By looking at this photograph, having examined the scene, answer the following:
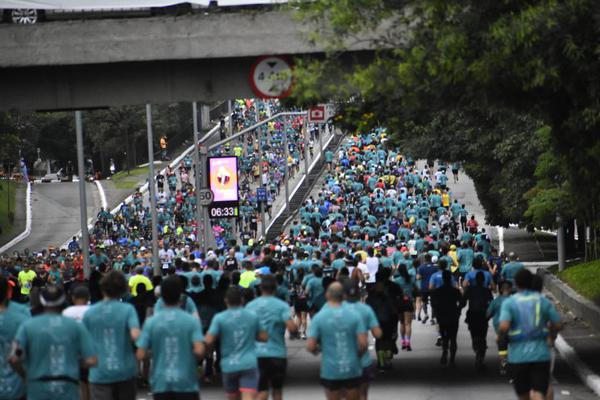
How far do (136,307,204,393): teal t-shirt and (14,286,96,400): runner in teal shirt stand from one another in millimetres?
630

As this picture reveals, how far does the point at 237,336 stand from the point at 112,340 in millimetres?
1195

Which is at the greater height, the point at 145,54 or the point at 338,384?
the point at 145,54

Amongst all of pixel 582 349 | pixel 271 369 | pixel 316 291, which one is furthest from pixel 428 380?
pixel 271 369

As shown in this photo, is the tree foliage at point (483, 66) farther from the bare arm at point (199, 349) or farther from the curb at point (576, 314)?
the bare arm at point (199, 349)

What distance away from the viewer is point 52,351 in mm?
12078

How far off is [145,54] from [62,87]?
82.6 inches

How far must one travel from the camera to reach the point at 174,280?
12.9 metres

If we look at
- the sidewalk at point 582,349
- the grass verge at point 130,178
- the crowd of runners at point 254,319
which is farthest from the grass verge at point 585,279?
the grass verge at point 130,178

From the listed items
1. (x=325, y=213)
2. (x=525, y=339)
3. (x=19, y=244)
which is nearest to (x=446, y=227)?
(x=325, y=213)

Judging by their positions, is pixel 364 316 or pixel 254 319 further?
pixel 364 316

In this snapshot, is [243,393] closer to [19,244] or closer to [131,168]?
[19,244]

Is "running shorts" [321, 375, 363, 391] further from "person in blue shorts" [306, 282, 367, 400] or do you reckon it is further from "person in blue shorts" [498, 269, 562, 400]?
"person in blue shorts" [498, 269, 562, 400]

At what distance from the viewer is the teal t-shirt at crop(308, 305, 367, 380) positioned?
13711 millimetres

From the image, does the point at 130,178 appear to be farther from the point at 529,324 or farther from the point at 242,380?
the point at 529,324
